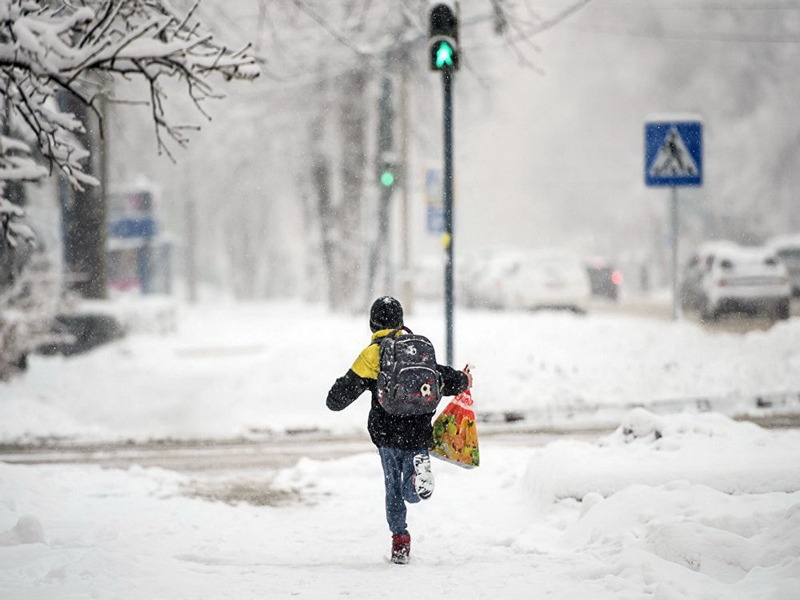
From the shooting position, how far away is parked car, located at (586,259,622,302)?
36844 millimetres

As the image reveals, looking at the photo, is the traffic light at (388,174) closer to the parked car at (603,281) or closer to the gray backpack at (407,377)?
the gray backpack at (407,377)

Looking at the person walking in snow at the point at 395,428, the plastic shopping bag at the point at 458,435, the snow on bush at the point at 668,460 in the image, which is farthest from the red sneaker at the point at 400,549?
Answer: the snow on bush at the point at 668,460

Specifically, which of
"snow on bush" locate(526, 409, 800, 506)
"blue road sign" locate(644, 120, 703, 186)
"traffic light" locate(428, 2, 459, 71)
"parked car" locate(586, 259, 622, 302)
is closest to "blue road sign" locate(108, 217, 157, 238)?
"blue road sign" locate(644, 120, 703, 186)

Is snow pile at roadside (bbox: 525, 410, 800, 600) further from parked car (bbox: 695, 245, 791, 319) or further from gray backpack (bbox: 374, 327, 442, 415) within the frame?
parked car (bbox: 695, 245, 791, 319)

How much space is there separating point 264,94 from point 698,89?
23.7 m

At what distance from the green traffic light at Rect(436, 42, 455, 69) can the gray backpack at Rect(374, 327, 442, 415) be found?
535 cm

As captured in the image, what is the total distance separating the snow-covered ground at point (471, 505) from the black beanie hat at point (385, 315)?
→ 146 cm

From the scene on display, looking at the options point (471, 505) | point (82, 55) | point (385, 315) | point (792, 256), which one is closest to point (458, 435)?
point (385, 315)

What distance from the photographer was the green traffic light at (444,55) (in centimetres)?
1025

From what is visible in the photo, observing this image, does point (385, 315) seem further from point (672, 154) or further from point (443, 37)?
point (672, 154)

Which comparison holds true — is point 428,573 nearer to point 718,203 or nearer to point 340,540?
point 340,540

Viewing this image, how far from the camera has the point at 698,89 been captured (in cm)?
4253

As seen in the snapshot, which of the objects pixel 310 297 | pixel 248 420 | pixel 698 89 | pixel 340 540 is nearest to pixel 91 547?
pixel 340 540

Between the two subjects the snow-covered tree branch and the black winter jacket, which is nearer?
the snow-covered tree branch
